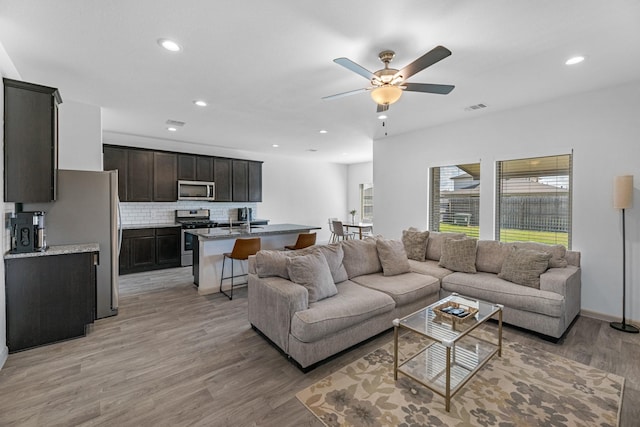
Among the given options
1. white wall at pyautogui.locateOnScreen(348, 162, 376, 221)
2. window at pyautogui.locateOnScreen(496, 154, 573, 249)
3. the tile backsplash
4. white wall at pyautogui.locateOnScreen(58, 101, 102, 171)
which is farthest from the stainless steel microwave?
window at pyautogui.locateOnScreen(496, 154, 573, 249)

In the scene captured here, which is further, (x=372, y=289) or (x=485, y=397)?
(x=372, y=289)

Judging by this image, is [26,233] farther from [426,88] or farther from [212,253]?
[426,88]

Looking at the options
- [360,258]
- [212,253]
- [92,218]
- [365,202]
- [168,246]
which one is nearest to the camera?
[92,218]

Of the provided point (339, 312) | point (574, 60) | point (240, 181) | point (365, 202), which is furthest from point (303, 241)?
point (365, 202)

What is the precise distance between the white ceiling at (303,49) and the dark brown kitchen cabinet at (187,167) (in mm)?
1884

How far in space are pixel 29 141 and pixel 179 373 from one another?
8.34ft

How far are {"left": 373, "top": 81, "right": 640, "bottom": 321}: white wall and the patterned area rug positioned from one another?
1589mm

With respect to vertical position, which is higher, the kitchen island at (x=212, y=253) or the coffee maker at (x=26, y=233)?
the coffee maker at (x=26, y=233)

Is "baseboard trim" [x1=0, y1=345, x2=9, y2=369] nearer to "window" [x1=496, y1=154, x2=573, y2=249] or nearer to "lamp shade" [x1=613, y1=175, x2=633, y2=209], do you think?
"window" [x1=496, y1=154, x2=573, y2=249]

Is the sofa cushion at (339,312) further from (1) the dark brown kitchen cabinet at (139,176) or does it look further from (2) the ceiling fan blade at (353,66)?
(1) the dark brown kitchen cabinet at (139,176)

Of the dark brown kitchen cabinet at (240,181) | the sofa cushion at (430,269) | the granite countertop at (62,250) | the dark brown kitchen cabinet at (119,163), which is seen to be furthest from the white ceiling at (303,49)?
the dark brown kitchen cabinet at (240,181)

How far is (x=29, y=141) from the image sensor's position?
2.70 m

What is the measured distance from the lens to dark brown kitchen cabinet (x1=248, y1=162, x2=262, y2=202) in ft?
23.5

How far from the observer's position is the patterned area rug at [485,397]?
1.87m
